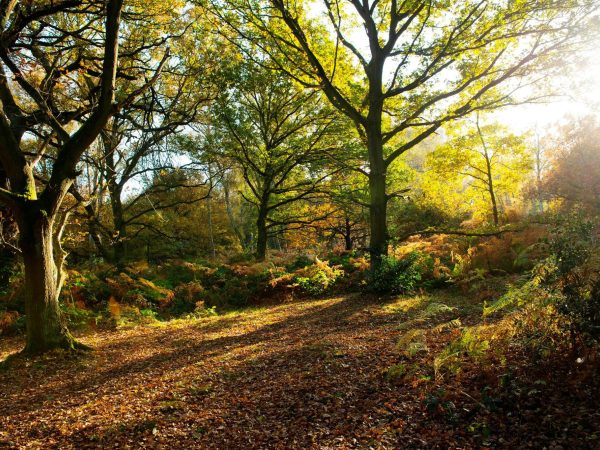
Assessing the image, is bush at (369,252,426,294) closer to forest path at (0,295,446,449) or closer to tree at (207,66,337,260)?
forest path at (0,295,446,449)

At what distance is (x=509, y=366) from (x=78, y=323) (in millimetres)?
9155

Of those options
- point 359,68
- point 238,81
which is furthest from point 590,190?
point 238,81

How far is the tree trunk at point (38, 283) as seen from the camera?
239 inches

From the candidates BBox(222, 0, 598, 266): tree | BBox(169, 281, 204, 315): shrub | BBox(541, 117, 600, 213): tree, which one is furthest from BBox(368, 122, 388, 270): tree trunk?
BBox(541, 117, 600, 213): tree

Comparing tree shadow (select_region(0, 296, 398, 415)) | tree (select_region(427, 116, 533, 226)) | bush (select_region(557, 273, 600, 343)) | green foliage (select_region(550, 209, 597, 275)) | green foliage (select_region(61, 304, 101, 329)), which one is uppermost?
tree (select_region(427, 116, 533, 226))

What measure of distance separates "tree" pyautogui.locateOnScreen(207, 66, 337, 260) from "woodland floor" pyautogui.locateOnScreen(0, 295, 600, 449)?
10.3m

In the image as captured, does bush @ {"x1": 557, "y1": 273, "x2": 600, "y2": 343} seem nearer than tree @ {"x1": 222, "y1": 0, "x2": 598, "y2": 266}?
Yes

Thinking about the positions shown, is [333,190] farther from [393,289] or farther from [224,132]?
[393,289]

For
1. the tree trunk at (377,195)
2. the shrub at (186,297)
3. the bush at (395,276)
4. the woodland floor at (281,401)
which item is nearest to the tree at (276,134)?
the tree trunk at (377,195)

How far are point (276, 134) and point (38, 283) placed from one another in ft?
42.3

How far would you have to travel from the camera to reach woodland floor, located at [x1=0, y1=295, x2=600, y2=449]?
3.00 m

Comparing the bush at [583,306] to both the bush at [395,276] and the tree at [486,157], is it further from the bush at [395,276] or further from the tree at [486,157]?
the tree at [486,157]

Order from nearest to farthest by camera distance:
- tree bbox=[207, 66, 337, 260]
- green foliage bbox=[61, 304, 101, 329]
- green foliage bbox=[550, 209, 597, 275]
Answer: green foliage bbox=[550, 209, 597, 275] → green foliage bbox=[61, 304, 101, 329] → tree bbox=[207, 66, 337, 260]

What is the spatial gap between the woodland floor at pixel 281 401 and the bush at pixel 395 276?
9.42 feet
